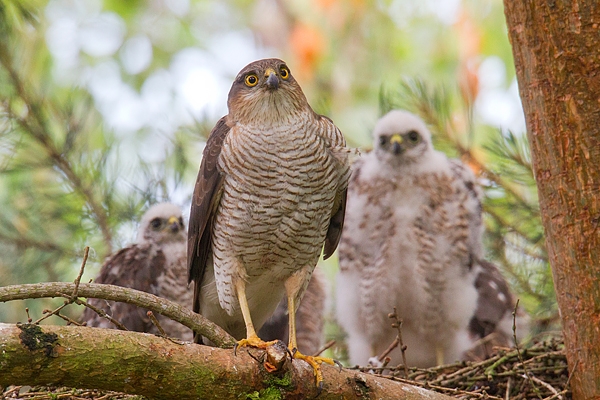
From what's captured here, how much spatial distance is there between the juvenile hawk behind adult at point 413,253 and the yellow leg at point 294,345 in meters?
1.65

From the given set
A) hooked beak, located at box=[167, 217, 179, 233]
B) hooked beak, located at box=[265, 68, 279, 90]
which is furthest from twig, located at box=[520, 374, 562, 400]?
hooked beak, located at box=[167, 217, 179, 233]

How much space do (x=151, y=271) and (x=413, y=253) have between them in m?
1.98

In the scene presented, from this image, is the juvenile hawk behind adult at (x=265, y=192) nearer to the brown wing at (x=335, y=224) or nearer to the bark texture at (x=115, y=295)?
the brown wing at (x=335, y=224)

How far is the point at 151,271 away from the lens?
18.4 feet

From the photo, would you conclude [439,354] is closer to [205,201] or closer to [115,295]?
[205,201]

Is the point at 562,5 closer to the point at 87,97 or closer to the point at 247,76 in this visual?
the point at 247,76

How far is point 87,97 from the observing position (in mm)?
6012

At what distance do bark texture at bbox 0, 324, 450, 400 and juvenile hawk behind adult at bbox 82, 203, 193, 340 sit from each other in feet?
7.75

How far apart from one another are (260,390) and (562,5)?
7.69 feet

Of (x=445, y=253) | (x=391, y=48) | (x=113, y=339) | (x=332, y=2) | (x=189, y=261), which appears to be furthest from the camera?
(x=391, y=48)

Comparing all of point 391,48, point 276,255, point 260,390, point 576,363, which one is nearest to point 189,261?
point 276,255

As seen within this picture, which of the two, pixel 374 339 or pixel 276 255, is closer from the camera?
pixel 276 255

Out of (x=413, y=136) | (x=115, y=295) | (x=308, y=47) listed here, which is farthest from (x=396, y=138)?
(x=308, y=47)

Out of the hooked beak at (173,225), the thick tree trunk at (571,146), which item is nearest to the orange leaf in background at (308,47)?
the hooked beak at (173,225)
